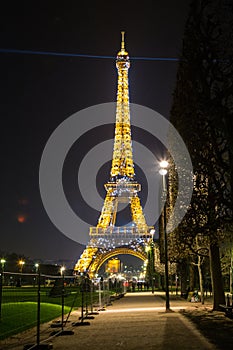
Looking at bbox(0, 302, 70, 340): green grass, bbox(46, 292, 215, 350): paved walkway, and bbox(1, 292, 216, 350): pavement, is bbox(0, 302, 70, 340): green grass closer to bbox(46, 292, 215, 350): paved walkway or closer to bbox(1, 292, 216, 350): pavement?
bbox(1, 292, 216, 350): pavement

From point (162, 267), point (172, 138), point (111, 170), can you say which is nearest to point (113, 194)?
point (111, 170)

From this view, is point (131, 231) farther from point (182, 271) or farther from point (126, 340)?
point (126, 340)

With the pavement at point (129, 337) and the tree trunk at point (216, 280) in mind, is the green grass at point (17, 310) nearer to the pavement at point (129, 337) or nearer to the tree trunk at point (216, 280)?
the pavement at point (129, 337)

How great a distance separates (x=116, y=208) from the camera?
255ft

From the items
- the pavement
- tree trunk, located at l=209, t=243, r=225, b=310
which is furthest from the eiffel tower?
the pavement

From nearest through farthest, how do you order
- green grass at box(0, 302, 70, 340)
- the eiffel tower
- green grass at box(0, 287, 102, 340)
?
green grass at box(0, 287, 102, 340)
green grass at box(0, 302, 70, 340)
the eiffel tower

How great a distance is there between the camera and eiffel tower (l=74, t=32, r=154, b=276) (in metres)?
71.1

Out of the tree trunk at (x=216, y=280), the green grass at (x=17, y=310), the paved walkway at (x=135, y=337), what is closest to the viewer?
the green grass at (x=17, y=310)

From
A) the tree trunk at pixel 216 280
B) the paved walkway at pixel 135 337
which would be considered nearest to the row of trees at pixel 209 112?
the tree trunk at pixel 216 280

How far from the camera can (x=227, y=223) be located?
18.7 metres

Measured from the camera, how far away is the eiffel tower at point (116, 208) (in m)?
71.1

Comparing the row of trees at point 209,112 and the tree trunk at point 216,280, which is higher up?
the row of trees at point 209,112

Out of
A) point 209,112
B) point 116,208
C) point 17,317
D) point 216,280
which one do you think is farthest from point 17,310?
point 116,208

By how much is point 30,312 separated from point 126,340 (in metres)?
3.41
